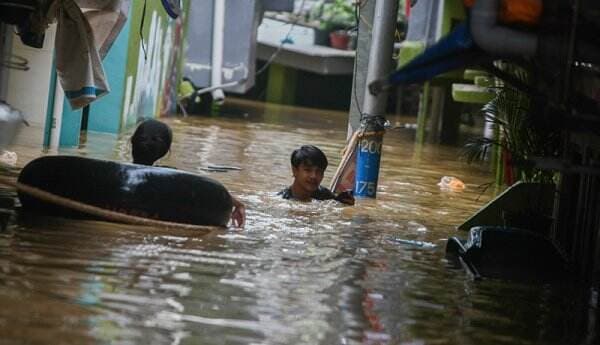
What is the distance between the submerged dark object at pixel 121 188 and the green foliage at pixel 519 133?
7.50 ft

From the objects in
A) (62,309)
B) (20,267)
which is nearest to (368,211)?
(20,267)

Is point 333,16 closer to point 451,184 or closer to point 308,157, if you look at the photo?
point 451,184

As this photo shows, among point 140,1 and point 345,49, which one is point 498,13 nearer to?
point 140,1

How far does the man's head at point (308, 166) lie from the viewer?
11508mm

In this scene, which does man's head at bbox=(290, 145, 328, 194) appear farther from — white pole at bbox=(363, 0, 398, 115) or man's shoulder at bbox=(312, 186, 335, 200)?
white pole at bbox=(363, 0, 398, 115)

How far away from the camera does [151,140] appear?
9.87 metres

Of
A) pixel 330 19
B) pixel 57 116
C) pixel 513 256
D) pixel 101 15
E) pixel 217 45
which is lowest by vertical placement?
pixel 513 256

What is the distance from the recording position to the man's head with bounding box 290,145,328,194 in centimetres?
1151

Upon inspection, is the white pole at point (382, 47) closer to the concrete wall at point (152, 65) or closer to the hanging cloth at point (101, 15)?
the hanging cloth at point (101, 15)

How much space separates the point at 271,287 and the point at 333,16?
88.7 feet

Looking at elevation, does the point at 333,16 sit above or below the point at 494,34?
above

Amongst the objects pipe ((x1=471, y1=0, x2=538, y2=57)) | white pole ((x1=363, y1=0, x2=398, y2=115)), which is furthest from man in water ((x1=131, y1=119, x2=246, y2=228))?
pipe ((x1=471, y1=0, x2=538, y2=57))

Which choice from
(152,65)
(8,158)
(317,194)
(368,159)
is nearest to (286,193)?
(317,194)

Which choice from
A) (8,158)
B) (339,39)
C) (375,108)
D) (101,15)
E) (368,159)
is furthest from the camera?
(339,39)
